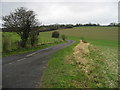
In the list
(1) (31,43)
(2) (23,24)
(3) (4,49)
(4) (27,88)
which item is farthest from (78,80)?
(1) (31,43)

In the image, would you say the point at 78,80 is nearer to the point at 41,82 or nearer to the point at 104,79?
the point at 104,79

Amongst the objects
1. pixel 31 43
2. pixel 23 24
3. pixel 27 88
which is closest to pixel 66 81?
pixel 27 88

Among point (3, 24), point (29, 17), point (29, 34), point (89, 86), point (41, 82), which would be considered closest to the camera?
point (89, 86)

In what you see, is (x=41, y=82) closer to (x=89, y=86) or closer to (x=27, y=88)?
(x=27, y=88)

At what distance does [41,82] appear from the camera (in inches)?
251

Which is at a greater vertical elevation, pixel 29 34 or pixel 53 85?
pixel 29 34

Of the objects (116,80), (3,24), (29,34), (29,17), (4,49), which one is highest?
(29,17)

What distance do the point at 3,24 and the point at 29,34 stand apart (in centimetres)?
547

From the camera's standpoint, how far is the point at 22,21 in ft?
73.4

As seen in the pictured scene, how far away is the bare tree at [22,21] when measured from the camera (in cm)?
2170

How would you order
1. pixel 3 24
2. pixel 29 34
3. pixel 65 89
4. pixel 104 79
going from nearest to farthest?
pixel 65 89 < pixel 104 79 < pixel 3 24 < pixel 29 34

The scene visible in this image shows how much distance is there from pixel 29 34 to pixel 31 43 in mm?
2297

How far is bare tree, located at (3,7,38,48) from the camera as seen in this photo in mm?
21703

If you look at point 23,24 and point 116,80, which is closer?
point 116,80
